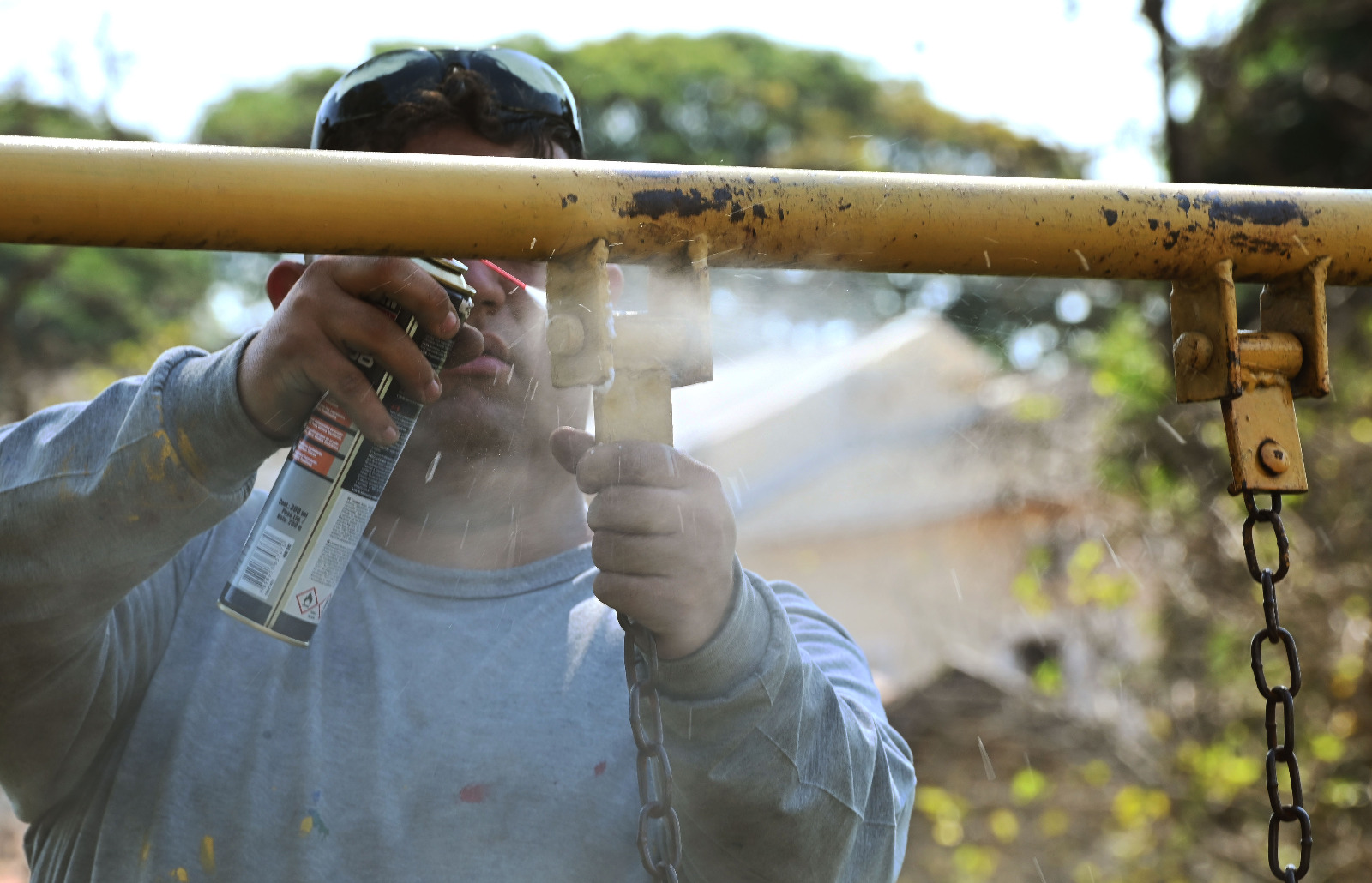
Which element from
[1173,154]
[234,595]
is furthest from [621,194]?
[1173,154]

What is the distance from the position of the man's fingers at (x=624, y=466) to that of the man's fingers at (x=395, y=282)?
0.34m

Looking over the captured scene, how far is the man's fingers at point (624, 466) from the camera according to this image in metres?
1.22

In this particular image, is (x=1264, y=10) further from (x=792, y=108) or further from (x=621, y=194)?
(x=792, y=108)

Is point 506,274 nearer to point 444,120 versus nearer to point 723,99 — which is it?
point 444,120

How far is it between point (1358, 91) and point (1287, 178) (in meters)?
0.64

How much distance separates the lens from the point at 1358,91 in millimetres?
6527

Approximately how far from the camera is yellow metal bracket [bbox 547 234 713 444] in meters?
1.24

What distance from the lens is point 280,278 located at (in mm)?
1938

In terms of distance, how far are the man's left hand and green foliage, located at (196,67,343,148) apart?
15821 mm

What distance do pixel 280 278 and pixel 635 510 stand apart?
1.04 metres

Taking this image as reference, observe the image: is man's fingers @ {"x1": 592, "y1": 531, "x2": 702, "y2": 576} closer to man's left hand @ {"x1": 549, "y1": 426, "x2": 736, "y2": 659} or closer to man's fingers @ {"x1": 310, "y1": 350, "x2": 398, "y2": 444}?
man's left hand @ {"x1": 549, "y1": 426, "x2": 736, "y2": 659}

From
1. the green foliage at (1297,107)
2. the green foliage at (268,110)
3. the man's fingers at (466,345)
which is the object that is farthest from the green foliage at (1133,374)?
the green foliage at (268,110)

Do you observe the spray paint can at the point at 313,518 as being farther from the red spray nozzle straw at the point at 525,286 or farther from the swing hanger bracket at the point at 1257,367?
the swing hanger bracket at the point at 1257,367

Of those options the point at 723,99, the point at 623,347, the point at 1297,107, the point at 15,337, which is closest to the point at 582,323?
the point at 623,347
